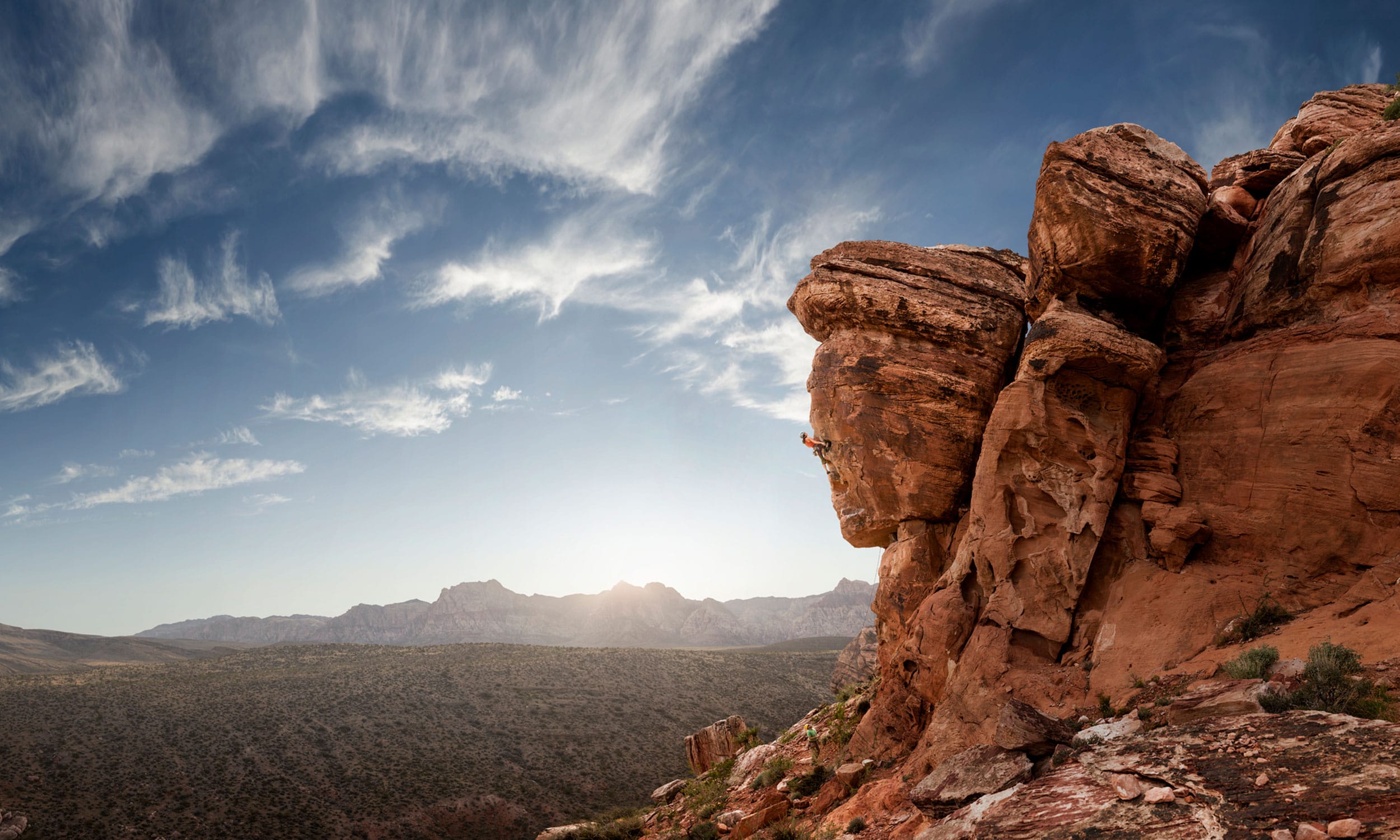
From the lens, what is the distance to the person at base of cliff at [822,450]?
20250mm

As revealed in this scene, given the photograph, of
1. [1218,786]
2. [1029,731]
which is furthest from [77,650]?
[1218,786]

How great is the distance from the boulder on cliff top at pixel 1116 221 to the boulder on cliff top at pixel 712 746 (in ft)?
82.8

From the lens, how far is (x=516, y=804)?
32.7 metres

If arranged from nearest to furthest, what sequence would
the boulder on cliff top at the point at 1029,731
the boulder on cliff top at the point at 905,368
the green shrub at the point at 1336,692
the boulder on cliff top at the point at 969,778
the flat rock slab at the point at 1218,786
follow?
the flat rock slab at the point at 1218,786, the green shrub at the point at 1336,692, the boulder on cliff top at the point at 969,778, the boulder on cliff top at the point at 1029,731, the boulder on cliff top at the point at 905,368

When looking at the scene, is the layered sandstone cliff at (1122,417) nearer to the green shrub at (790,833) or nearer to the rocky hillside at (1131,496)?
the rocky hillside at (1131,496)

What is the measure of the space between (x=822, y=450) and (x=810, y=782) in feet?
32.0

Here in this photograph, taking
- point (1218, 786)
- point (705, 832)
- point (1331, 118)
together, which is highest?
point (1331, 118)

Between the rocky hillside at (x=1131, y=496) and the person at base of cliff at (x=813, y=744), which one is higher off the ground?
the rocky hillside at (x=1131, y=496)

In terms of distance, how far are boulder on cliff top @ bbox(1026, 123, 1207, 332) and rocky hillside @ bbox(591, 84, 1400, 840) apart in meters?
0.07

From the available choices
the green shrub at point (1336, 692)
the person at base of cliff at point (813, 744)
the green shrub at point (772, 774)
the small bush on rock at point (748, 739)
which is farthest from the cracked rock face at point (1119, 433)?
the small bush on rock at point (748, 739)

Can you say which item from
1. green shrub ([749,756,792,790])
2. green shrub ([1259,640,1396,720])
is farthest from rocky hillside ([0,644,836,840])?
green shrub ([1259,640,1396,720])

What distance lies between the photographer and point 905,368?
59.5 ft

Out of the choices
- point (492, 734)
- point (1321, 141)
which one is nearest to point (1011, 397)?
point (1321, 141)

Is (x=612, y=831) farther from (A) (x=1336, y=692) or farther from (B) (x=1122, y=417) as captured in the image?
(A) (x=1336, y=692)
